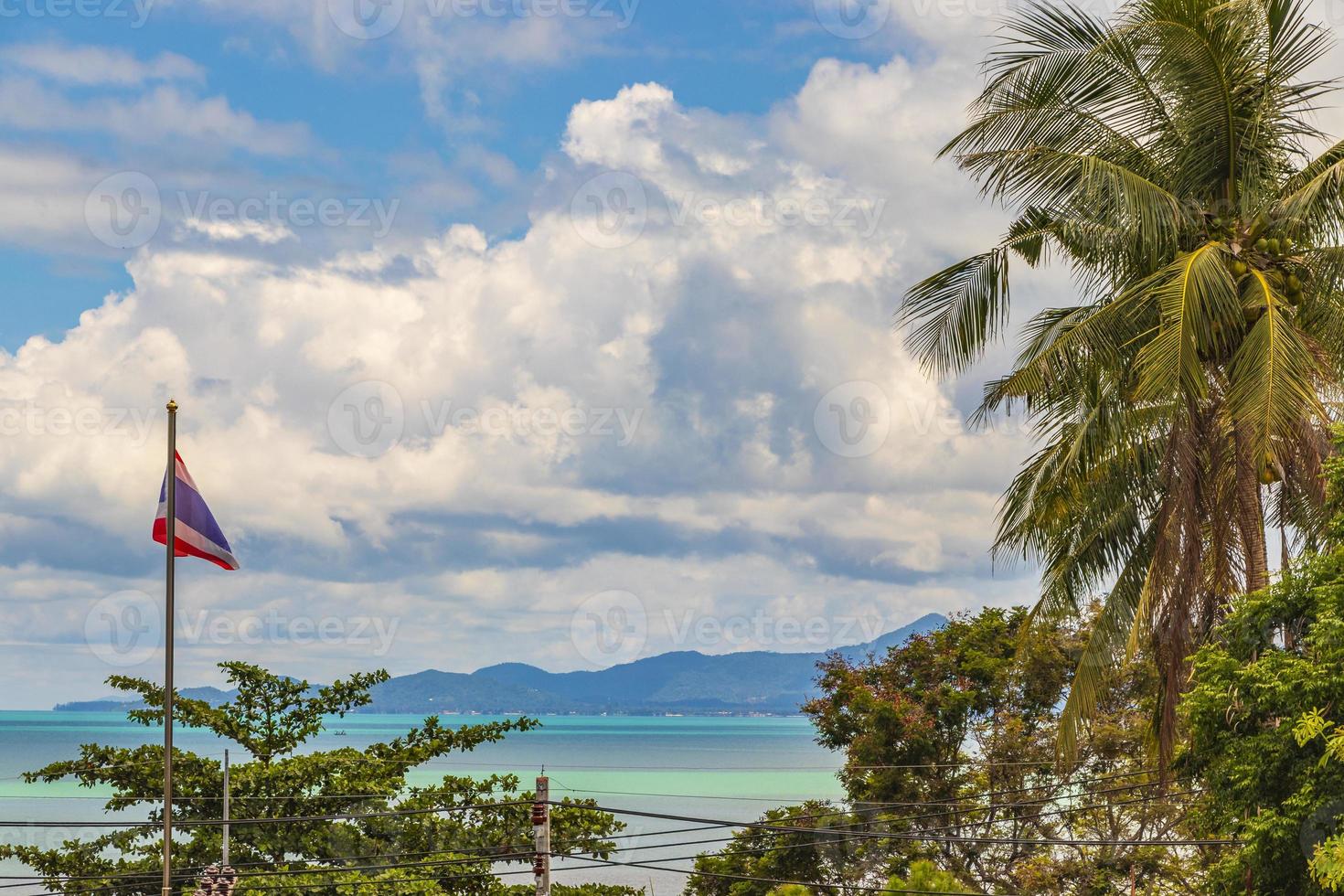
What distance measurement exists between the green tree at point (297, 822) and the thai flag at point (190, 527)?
7.77 meters

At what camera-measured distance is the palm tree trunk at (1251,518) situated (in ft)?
46.7

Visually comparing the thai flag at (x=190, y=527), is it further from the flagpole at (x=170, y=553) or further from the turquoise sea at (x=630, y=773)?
the turquoise sea at (x=630, y=773)

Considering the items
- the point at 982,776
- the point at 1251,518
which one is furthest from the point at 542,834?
the point at 982,776

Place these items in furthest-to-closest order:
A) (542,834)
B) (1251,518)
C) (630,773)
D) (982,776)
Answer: (630,773)
(982,776)
(1251,518)
(542,834)

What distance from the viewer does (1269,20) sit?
1470 centimetres

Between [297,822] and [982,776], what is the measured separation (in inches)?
539

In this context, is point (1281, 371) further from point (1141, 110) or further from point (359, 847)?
point (359, 847)

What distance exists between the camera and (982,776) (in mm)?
27047

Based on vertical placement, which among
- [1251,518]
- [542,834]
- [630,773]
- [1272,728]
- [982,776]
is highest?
[1251,518]

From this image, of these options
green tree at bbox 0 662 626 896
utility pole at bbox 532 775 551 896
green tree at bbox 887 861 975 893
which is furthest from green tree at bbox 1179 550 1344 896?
green tree at bbox 0 662 626 896

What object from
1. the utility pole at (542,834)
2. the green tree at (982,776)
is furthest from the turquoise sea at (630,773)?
the utility pole at (542,834)

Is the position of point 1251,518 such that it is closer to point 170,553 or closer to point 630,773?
point 170,553

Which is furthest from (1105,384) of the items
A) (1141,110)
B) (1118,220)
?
(1141,110)

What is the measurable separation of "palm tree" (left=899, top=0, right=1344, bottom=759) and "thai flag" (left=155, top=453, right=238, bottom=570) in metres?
8.22
